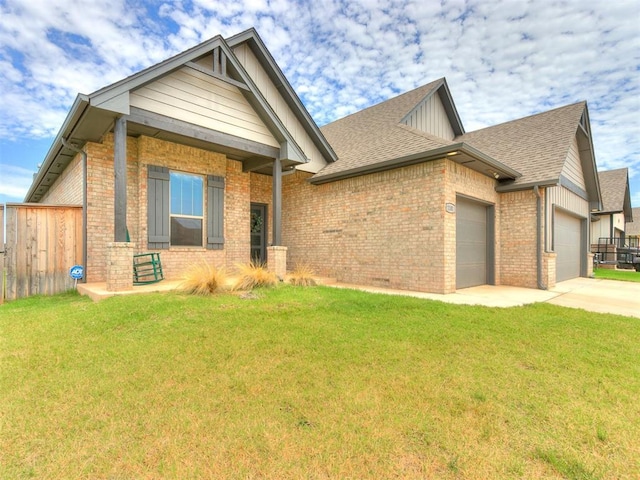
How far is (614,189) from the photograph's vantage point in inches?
824

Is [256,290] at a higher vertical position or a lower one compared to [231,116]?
lower

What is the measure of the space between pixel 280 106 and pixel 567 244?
11800mm

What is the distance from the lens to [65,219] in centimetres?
698

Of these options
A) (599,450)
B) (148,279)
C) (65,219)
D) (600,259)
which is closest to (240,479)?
(599,450)

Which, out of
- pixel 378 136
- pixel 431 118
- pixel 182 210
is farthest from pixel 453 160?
pixel 182 210

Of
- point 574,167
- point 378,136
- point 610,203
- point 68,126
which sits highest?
point 378,136

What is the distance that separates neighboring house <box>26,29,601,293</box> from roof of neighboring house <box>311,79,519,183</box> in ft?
0.24

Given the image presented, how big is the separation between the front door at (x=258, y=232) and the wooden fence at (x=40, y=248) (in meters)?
5.07

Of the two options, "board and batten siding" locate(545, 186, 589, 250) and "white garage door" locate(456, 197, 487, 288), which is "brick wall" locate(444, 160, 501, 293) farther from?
"board and batten siding" locate(545, 186, 589, 250)

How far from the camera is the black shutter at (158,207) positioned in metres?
7.77

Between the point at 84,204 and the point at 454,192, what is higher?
the point at 454,192

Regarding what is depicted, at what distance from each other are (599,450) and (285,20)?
1093 cm

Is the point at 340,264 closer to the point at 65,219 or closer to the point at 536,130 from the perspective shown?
the point at 65,219

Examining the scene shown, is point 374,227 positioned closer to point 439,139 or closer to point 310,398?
point 439,139
